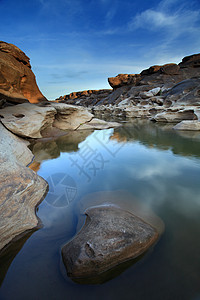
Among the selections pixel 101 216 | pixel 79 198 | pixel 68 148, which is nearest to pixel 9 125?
pixel 68 148

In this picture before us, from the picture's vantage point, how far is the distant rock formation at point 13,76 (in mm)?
7895

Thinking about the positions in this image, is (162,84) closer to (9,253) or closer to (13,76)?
(13,76)

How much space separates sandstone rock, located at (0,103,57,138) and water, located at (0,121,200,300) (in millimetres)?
2476

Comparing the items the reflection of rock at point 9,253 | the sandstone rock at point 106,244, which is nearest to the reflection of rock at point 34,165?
the reflection of rock at point 9,253

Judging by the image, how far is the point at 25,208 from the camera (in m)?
2.15

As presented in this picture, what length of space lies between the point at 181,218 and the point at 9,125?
633 cm

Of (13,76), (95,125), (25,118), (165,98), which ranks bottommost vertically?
(95,125)

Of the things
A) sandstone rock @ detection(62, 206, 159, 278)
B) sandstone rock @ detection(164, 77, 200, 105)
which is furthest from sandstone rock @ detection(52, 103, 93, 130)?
sandstone rock @ detection(164, 77, 200, 105)

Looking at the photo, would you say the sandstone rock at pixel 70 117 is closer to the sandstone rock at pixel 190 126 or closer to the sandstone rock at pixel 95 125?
the sandstone rock at pixel 95 125

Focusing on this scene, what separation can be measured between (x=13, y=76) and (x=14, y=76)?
0.11 m

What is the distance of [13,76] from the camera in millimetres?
8664

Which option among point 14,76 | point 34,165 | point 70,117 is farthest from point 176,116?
point 14,76

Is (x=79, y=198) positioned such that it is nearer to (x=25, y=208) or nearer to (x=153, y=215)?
(x=25, y=208)

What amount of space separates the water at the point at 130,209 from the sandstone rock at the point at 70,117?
5.78 m
